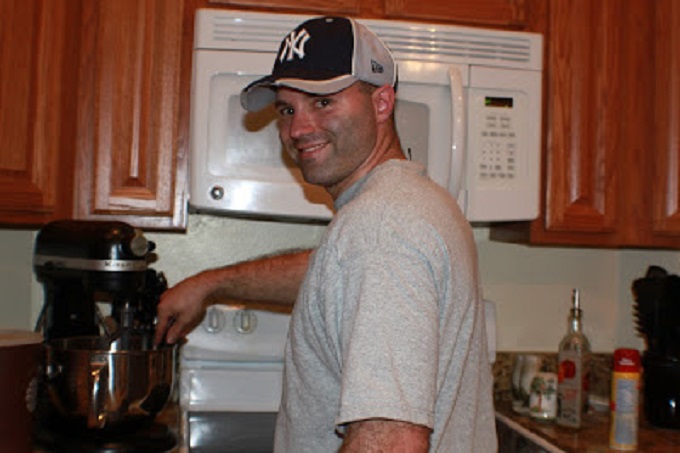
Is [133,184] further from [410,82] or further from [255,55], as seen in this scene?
[410,82]

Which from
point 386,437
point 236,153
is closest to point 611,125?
point 236,153

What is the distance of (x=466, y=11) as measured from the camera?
6.70ft

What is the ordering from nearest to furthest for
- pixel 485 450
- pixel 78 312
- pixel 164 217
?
pixel 485 450 → pixel 78 312 → pixel 164 217

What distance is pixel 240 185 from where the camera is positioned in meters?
1.90

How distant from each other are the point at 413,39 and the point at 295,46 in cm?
80

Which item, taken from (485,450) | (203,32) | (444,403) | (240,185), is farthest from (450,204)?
(203,32)

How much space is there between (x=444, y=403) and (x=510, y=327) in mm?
1447

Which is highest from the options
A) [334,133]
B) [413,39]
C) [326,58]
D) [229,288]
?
[413,39]

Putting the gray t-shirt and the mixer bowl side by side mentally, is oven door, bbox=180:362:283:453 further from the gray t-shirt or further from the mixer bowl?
the gray t-shirt

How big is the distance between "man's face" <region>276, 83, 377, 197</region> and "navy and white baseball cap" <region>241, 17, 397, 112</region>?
42 millimetres

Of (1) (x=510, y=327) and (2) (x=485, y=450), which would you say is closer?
(2) (x=485, y=450)

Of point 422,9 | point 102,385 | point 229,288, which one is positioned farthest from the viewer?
point 422,9

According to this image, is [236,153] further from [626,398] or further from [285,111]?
[626,398]

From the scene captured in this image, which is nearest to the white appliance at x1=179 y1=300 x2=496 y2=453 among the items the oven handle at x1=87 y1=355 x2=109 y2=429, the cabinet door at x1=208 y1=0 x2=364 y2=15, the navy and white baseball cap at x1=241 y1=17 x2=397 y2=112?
the oven handle at x1=87 y1=355 x2=109 y2=429
